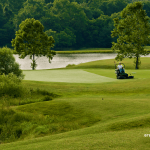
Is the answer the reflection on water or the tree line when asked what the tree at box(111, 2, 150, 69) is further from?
the tree line

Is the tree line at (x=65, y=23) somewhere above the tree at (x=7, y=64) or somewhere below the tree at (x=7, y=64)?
above

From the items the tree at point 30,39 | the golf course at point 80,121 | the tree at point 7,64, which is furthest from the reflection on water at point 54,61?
the golf course at point 80,121

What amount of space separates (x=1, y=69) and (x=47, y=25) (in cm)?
11850

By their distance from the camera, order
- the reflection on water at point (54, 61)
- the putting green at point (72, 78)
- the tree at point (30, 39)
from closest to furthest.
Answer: the putting green at point (72, 78) < the tree at point (30, 39) < the reflection on water at point (54, 61)

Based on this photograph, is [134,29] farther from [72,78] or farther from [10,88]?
[10,88]

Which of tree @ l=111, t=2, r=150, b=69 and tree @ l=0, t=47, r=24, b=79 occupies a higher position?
tree @ l=111, t=2, r=150, b=69

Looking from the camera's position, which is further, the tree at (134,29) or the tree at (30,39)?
the tree at (30,39)

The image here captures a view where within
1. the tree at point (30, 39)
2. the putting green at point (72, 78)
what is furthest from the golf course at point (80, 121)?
the tree at point (30, 39)

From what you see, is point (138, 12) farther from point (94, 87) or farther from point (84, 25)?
point (84, 25)

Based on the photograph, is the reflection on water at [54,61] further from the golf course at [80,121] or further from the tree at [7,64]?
the golf course at [80,121]

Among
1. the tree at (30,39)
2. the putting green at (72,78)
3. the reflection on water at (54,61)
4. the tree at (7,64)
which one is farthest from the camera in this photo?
the reflection on water at (54,61)

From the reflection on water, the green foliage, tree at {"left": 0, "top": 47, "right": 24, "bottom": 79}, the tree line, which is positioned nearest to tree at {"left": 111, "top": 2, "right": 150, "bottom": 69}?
the reflection on water

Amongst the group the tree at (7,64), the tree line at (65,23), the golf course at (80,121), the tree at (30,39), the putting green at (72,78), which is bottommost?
the golf course at (80,121)

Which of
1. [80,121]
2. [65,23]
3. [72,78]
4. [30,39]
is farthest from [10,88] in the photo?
[65,23]
